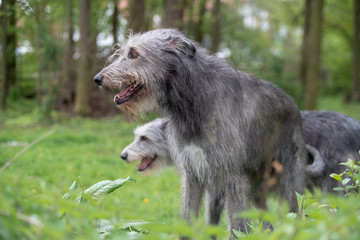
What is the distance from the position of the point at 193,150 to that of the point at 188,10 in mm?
19447

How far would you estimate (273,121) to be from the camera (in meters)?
4.66

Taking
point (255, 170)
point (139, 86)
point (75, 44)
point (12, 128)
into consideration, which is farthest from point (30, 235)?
point (75, 44)

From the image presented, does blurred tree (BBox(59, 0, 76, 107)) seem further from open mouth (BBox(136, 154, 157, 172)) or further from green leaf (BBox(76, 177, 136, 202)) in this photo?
green leaf (BBox(76, 177, 136, 202))

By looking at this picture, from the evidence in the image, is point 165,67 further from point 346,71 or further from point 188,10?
point 346,71

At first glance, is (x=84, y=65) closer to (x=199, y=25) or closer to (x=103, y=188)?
(x=199, y=25)

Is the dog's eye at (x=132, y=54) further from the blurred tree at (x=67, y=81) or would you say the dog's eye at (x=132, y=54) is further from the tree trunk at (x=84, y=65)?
→ the blurred tree at (x=67, y=81)

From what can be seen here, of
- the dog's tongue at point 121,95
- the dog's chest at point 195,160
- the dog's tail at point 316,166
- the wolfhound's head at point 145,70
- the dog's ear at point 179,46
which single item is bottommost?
the dog's tail at point 316,166

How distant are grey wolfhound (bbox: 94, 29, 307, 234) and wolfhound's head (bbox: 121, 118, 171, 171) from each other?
5.14 ft

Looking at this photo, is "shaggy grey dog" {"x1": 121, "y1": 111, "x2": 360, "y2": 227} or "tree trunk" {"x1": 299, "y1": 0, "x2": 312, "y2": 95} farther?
"tree trunk" {"x1": 299, "y1": 0, "x2": 312, "y2": 95}

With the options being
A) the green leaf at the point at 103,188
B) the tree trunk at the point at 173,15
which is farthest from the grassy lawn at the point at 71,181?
the tree trunk at the point at 173,15

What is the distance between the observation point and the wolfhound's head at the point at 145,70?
3975 millimetres

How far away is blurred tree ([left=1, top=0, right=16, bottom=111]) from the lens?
13.6 m

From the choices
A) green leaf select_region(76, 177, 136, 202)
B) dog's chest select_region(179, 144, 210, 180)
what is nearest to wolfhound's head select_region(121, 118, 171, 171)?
dog's chest select_region(179, 144, 210, 180)

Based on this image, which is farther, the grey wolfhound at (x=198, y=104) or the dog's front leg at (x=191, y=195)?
the dog's front leg at (x=191, y=195)
